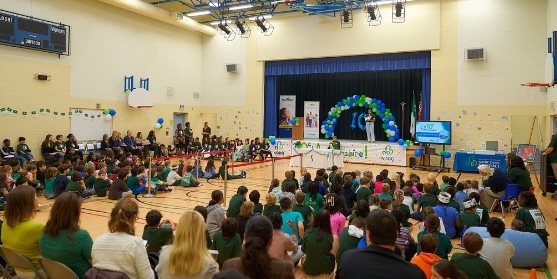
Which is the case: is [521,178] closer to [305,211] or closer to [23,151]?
[305,211]

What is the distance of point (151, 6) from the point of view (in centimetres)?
1797

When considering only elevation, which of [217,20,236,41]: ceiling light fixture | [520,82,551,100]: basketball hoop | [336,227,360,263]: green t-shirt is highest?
[217,20,236,41]: ceiling light fixture

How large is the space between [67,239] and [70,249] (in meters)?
0.08

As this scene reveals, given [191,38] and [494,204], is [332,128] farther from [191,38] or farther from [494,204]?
[494,204]

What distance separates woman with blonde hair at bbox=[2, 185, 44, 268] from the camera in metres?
3.63

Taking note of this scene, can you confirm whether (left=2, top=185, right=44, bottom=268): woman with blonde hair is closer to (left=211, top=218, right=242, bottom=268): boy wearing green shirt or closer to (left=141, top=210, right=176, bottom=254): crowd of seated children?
(left=141, top=210, right=176, bottom=254): crowd of seated children

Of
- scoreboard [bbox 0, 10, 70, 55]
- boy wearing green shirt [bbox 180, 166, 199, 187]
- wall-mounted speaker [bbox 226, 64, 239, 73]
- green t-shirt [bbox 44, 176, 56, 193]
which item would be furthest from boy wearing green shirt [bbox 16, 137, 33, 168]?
wall-mounted speaker [bbox 226, 64, 239, 73]

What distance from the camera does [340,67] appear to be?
65.0 feet

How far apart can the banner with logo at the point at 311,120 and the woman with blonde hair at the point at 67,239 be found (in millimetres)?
18622

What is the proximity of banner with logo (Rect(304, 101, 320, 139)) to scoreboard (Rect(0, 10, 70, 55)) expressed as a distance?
445 inches

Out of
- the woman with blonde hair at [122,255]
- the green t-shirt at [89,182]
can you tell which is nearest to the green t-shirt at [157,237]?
the woman with blonde hair at [122,255]

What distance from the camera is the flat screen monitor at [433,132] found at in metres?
16.4

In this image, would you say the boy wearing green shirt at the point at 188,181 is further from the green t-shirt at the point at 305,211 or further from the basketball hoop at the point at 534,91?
the basketball hoop at the point at 534,91

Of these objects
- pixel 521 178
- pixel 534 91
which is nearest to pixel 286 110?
pixel 534 91
